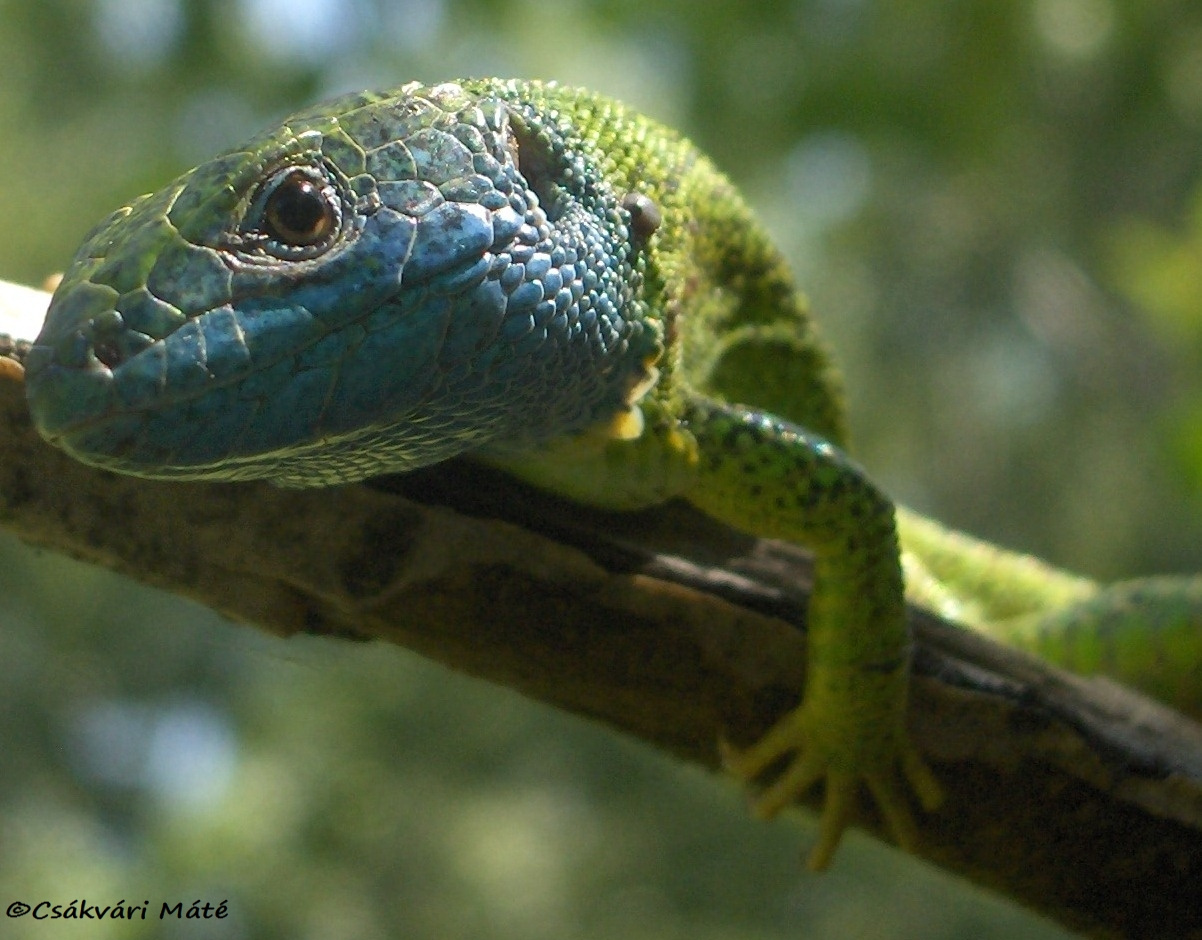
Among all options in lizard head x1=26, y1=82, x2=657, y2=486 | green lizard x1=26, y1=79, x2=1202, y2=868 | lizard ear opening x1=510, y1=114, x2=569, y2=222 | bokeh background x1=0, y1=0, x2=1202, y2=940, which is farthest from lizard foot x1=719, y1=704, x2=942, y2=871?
bokeh background x1=0, y1=0, x2=1202, y2=940

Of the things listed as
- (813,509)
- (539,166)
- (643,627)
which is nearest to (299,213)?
(539,166)

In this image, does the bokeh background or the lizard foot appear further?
the bokeh background

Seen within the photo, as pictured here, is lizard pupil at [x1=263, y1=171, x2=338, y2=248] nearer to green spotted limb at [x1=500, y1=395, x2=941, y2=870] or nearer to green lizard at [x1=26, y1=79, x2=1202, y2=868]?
green lizard at [x1=26, y1=79, x2=1202, y2=868]

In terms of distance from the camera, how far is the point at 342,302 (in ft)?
5.38

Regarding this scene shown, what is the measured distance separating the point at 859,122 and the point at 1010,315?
1.57m

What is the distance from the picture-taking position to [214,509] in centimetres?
204

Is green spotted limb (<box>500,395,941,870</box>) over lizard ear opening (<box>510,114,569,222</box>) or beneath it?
beneath

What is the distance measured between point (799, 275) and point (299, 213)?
5.11m

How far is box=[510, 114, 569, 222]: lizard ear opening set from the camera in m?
1.97

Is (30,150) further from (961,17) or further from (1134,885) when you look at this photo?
(1134,885)

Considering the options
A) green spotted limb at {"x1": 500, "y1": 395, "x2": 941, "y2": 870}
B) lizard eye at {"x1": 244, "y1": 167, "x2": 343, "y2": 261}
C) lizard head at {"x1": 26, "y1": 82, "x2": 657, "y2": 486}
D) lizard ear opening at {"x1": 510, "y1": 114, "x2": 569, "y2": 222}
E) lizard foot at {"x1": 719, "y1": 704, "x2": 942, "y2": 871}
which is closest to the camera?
lizard head at {"x1": 26, "y1": 82, "x2": 657, "y2": 486}

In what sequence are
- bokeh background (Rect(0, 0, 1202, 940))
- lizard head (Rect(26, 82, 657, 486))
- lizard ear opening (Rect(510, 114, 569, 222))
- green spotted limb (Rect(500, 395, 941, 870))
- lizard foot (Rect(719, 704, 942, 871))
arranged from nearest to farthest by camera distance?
lizard head (Rect(26, 82, 657, 486)), lizard ear opening (Rect(510, 114, 569, 222)), green spotted limb (Rect(500, 395, 941, 870)), lizard foot (Rect(719, 704, 942, 871)), bokeh background (Rect(0, 0, 1202, 940))


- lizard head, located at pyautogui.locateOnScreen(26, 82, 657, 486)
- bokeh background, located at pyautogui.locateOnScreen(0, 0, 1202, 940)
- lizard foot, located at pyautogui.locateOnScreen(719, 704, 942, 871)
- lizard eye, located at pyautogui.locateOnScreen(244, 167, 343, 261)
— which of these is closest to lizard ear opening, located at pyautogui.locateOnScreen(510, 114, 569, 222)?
lizard head, located at pyautogui.locateOnScreen(26, 82, 657, 486)

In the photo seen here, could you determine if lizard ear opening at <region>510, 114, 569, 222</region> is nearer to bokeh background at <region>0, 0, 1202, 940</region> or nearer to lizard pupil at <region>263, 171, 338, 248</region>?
lizard pupil at <region>263, 171, 338, 248</region>
